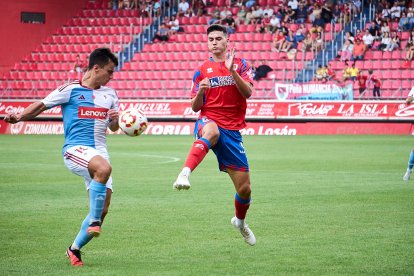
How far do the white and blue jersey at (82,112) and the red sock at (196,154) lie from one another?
3.35ft

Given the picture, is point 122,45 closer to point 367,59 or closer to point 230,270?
point 367,59

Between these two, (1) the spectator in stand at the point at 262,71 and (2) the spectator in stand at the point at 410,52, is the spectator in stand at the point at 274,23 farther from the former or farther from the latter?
(2) the spectator in stand at the point at 410,52

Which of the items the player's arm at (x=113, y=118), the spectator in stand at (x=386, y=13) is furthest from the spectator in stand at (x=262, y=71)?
the player's arm at (x=113, y=118)

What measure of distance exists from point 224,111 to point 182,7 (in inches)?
1500

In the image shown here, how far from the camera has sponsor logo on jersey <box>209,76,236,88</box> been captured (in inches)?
387

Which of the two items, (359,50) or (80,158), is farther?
(359,50)

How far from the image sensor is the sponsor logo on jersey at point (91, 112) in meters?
8.64

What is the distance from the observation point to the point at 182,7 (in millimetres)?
47344

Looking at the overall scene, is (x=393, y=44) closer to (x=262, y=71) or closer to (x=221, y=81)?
(x=262, y=71)

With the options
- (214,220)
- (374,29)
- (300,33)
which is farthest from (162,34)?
(214,220)

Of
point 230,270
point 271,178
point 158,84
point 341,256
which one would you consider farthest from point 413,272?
point 158,84

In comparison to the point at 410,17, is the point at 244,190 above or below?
below

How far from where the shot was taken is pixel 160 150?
2861 centimetres

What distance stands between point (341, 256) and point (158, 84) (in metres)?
35.2
